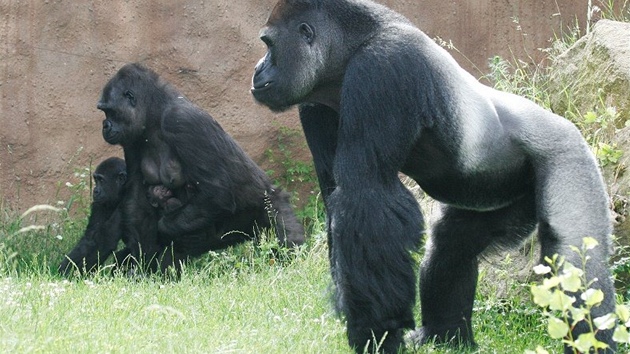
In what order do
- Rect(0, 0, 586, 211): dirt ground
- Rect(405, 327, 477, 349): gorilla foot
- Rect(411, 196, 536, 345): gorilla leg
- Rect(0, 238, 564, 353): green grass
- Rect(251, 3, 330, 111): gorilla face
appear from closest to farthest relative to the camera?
Rect(0, 238, 564, 353): green grass
Rect(251, 3, 330, 111): gorilla face
Rect(411, 196, 536, 345): gorilla leg
Rect(405, 327, 477, 349): gorilla foot
Rect(0, 0, 586, 211): dirt ground

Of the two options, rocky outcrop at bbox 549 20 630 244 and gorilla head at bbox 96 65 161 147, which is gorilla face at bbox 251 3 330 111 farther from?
gorilla head at bbox 96 65 161 147

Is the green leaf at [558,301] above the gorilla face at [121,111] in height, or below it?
above

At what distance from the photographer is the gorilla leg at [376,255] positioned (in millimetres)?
3695

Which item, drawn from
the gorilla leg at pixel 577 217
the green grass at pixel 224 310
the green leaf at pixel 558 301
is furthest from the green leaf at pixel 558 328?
the green grass at pixel 224 310

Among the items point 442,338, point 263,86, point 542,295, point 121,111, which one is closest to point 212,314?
point 442,338

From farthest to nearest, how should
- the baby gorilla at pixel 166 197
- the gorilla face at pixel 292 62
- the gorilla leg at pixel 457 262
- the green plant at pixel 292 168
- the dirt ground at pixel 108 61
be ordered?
the green plant at pixel 292 168 < the dirt ground at pixel 108 61 < the baby gorilla at pixel 166 197 < the gorilla leg at pixel 457 262 < the gorilla face at pixel 292 62

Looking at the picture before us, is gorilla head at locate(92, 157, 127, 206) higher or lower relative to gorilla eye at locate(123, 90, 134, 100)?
lower

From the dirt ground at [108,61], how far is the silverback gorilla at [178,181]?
757 millimetres

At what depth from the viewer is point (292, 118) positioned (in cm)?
820

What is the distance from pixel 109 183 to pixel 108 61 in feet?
4.02

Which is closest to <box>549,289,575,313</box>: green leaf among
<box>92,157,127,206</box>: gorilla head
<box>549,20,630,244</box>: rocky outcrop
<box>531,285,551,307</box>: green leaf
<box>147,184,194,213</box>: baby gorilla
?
<box>531,285,551,307</box>: green leaf

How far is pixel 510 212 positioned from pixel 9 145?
4.59 metres

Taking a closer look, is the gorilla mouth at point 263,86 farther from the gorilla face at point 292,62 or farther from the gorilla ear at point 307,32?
the gorilla ear at point 307,32

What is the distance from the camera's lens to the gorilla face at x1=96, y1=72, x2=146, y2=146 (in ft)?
23.1
